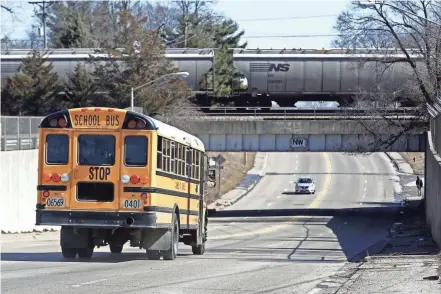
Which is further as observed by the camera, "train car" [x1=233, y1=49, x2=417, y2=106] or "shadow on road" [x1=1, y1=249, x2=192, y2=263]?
"train car" [x1=233, y1=49, x2=417, y2=106]

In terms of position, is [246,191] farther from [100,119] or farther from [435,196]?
[100,119]

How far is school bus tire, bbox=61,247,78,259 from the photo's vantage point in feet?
66.1

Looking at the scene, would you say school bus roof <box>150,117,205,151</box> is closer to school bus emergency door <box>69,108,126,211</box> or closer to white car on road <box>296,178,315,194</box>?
school bus emergency door <box>69,108,126,211</box>

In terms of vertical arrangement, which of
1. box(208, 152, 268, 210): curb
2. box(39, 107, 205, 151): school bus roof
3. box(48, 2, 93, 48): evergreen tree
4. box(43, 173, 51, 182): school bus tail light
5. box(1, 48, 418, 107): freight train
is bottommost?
box(208, 152, 268, 210): curb

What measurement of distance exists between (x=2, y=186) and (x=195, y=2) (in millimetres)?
84192

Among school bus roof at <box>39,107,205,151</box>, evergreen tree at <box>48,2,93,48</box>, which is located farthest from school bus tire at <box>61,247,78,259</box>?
evergreen tree at <box>48,2,93,48</box>

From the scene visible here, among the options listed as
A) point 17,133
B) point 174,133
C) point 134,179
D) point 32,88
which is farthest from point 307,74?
point 134,179

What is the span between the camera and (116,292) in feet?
44.7

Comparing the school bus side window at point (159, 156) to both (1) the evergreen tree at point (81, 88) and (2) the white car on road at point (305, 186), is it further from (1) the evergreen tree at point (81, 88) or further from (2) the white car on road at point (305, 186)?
(2) the white car on road at point (305, 186)

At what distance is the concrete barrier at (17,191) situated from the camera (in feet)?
112

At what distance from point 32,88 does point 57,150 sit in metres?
44.6

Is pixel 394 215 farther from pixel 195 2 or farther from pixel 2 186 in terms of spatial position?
pixel 195 2

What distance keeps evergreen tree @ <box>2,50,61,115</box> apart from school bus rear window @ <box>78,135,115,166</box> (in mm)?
42600

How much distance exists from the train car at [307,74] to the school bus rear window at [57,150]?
1651 inches
